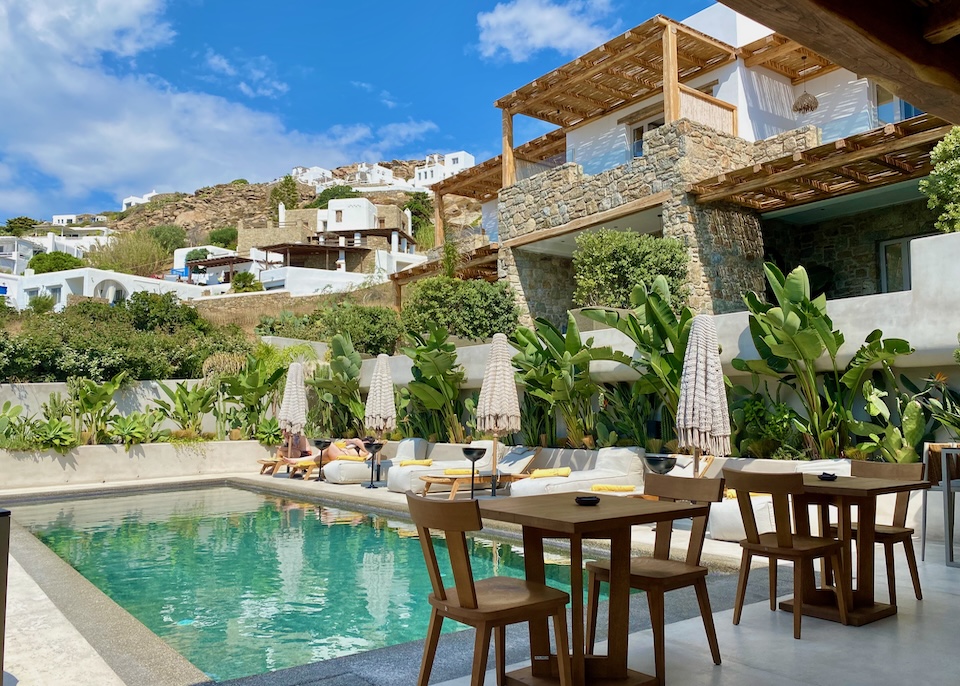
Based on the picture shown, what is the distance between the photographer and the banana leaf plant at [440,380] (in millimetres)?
13594

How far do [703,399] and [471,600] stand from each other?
5.74 m

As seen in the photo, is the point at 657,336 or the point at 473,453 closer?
the point at 657,336

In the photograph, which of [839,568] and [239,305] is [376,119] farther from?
[839,568]

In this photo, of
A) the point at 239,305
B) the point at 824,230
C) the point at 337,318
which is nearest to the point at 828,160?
the point at 824,230

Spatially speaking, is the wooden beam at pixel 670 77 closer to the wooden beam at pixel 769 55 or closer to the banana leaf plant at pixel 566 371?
the wooden beam at pixel 769 55

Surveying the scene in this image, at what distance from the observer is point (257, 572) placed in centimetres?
734

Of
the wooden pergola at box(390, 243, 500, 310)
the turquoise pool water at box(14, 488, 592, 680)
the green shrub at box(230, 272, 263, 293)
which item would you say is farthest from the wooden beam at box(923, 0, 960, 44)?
the green shrub at box(230, 272, 263, 293)

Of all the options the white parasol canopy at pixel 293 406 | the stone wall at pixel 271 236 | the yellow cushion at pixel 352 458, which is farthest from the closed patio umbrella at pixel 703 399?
the stone wall at pixel 271 236

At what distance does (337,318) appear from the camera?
80.8 ft

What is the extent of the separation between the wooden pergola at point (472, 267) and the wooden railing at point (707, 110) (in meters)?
5.93

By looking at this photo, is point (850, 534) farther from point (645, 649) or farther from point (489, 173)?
point (489, 173)

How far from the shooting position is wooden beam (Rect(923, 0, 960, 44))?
300 cm

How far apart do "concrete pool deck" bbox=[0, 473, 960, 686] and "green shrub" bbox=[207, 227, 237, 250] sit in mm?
65691

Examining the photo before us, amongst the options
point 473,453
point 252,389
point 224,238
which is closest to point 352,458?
point 252,389
